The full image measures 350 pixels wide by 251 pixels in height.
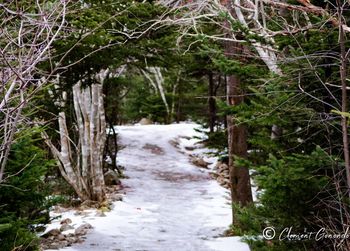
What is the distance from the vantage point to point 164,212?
31.0 ft

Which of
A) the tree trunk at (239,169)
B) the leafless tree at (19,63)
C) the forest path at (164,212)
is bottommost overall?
the forest path at (164,212)

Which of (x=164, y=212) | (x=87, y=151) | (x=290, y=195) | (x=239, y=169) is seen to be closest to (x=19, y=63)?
(x=290, y=195)

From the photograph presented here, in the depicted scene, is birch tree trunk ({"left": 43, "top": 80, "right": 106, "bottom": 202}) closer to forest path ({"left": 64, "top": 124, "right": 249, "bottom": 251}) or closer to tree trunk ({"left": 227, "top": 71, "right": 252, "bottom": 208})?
forest path ({"left": 64, "top": 124, "right": 249, "bottom": 251})

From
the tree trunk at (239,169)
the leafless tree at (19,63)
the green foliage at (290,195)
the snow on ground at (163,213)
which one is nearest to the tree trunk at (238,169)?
the tree trunk at (239,169)

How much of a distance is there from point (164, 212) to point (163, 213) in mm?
127

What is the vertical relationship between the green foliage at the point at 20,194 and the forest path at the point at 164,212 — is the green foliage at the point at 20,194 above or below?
above

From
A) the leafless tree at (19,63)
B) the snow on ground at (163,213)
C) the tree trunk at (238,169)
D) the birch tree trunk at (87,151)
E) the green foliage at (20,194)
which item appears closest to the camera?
the leafless tree at (19,63)

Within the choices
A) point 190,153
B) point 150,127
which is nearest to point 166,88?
point 150,127

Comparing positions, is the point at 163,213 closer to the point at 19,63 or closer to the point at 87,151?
the point at 87,151

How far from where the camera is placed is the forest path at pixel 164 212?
266 inches

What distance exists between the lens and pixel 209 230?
25.7ft

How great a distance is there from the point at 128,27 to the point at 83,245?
3.57 meters

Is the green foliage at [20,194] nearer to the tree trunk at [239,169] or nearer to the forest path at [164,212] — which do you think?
the forest path at [164,212]

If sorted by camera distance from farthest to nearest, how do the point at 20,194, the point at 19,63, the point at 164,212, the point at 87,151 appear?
the point at 87,151, the point at 164,212, the point at 20,194, the point at 19,63
